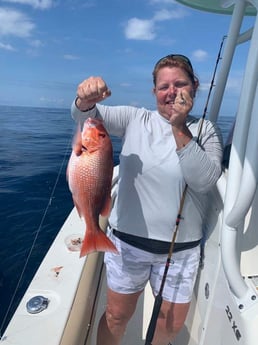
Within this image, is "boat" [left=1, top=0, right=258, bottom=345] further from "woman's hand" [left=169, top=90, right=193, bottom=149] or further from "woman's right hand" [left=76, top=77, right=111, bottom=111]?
"woman's right hand" [left=76, top=77, right=111, bottom=111]

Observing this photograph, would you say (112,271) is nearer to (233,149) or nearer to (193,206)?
(193,206)

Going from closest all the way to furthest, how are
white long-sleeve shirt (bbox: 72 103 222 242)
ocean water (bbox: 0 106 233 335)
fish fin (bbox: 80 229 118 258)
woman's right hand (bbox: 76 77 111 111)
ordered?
woman's right hand (bbox: 76 77 111 111) < fish fin (bbox: 80 229 118 258) < white long-sleeve shirt (bbox: 72 103 222 242) < ocean water (bbox: 0 106 233 335)

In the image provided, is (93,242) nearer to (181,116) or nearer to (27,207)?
(181,116)

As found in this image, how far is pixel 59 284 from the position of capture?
2.19 meters

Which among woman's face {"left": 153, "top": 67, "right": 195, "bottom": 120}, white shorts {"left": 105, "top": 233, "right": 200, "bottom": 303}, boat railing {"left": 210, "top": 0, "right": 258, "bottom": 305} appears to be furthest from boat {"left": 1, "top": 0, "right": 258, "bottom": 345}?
woman's face {"left": 153, "top": 67, "right": 195, "bottom": 120}

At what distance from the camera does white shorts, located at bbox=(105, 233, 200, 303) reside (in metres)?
2.09

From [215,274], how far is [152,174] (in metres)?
0.74

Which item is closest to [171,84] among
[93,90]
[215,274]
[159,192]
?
[93,90]

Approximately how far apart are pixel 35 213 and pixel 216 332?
4.46 metres

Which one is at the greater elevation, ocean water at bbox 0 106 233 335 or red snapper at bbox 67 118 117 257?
red snapper at bbox 67 118 117 257

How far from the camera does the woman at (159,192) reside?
1.89m

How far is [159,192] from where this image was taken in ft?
6.51

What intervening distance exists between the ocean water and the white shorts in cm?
74

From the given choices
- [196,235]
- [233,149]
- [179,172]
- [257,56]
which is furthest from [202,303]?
[257,56]
